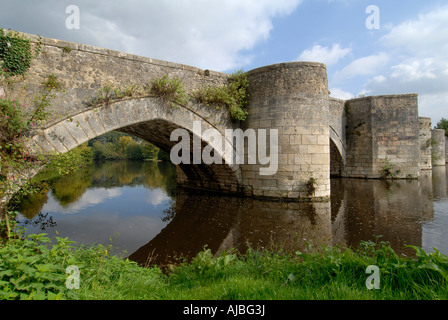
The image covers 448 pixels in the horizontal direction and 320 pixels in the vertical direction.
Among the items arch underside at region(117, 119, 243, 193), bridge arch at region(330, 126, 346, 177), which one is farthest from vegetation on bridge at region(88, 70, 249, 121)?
bridge arch at region(330, 126, 346, 177)

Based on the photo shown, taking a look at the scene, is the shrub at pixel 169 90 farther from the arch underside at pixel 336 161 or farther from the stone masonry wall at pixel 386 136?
the stone masonry wall at pixel 386 136

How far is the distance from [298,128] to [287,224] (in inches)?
128

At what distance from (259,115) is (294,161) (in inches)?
71.7

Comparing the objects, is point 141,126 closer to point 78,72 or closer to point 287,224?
point 78,72

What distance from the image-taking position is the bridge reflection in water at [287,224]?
461 centimetres

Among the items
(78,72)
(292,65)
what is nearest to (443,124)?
(292,65)

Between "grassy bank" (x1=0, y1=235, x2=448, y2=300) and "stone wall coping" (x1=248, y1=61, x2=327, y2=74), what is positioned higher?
"stone wall coping" (x1=248, y1=61, x2=327, y2=74)

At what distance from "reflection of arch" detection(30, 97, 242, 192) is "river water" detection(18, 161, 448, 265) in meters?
0.97

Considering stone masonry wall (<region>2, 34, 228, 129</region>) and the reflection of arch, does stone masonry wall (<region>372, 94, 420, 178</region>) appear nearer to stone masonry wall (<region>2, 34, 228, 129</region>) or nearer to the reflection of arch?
the reflection of arch

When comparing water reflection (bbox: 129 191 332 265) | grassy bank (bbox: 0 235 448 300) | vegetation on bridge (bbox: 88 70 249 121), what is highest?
vegetation on bridge (bbox: 88 70 249 121)

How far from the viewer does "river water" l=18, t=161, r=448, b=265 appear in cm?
470

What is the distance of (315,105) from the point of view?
799 cm

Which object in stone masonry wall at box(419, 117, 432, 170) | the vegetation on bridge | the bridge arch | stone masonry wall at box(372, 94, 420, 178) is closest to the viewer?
the vegetation on bridge
